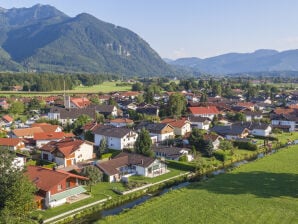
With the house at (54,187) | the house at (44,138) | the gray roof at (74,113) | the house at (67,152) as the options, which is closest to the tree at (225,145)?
the house at (67,152)

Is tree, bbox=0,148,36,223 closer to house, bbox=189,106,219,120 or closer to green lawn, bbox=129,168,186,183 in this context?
green lawn, bbox=129,168,186,183

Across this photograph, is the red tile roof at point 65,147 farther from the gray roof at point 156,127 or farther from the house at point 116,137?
the gray roof at point 156,127

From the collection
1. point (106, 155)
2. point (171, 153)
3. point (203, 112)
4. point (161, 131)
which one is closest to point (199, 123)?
point (161, 131)

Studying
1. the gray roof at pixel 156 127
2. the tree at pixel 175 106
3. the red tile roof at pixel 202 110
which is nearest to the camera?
the gray roof at pixel 156 127

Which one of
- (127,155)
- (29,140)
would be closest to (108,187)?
(127,155)

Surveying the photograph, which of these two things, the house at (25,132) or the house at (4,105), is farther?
the house at (4,105)

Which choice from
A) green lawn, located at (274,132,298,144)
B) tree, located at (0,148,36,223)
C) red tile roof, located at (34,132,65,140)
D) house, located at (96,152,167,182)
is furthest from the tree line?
tree, located at (0,148,36,223)
